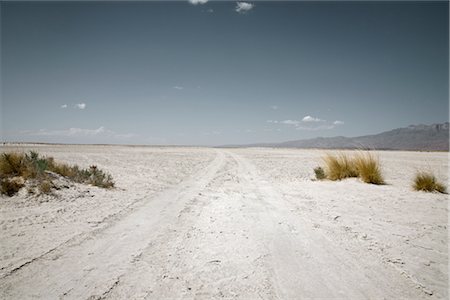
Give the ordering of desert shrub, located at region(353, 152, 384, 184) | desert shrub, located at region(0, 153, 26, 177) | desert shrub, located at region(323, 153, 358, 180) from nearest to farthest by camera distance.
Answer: desert shrub, located at region(0, 153, 26, 177), desert shrub, located at region(353, 152, 384, 184), desert shrub, located at region(323, 153, 358, 180)

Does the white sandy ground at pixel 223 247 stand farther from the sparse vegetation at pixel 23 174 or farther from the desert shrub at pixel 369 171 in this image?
the desert shrub at pixel 369 171

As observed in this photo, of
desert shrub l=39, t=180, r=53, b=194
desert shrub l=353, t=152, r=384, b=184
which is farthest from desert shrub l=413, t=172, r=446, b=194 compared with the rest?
desert shrub l=39, t=180, r=53, b=194

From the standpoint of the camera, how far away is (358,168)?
977 centimetres

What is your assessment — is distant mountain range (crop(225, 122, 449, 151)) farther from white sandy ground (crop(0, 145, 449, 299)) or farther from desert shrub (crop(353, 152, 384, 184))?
white sandy ground (crop(0, 145, 449, 299))

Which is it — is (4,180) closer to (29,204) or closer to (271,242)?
(29,204)

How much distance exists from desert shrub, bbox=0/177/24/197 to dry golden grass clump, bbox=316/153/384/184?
31.4ft

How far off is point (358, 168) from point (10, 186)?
398 inches

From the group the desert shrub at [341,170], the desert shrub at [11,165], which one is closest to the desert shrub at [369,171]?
the desert shrub at [341,170]

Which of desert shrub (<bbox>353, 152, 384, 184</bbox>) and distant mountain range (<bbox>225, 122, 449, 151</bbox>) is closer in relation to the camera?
desert shrub (<bbox>353, 152, 384, 184</bbox>)

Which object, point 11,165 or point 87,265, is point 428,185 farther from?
point 11,165

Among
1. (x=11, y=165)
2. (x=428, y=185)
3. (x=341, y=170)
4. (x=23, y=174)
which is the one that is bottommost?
(x=428, y=185)

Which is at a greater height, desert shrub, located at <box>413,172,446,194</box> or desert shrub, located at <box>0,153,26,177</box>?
desert shrub, located at <box>0,153,26,177</box>

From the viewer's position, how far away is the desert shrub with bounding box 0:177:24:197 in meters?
6.45

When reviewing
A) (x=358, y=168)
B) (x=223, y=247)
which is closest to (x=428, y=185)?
(x=358, y=168)
